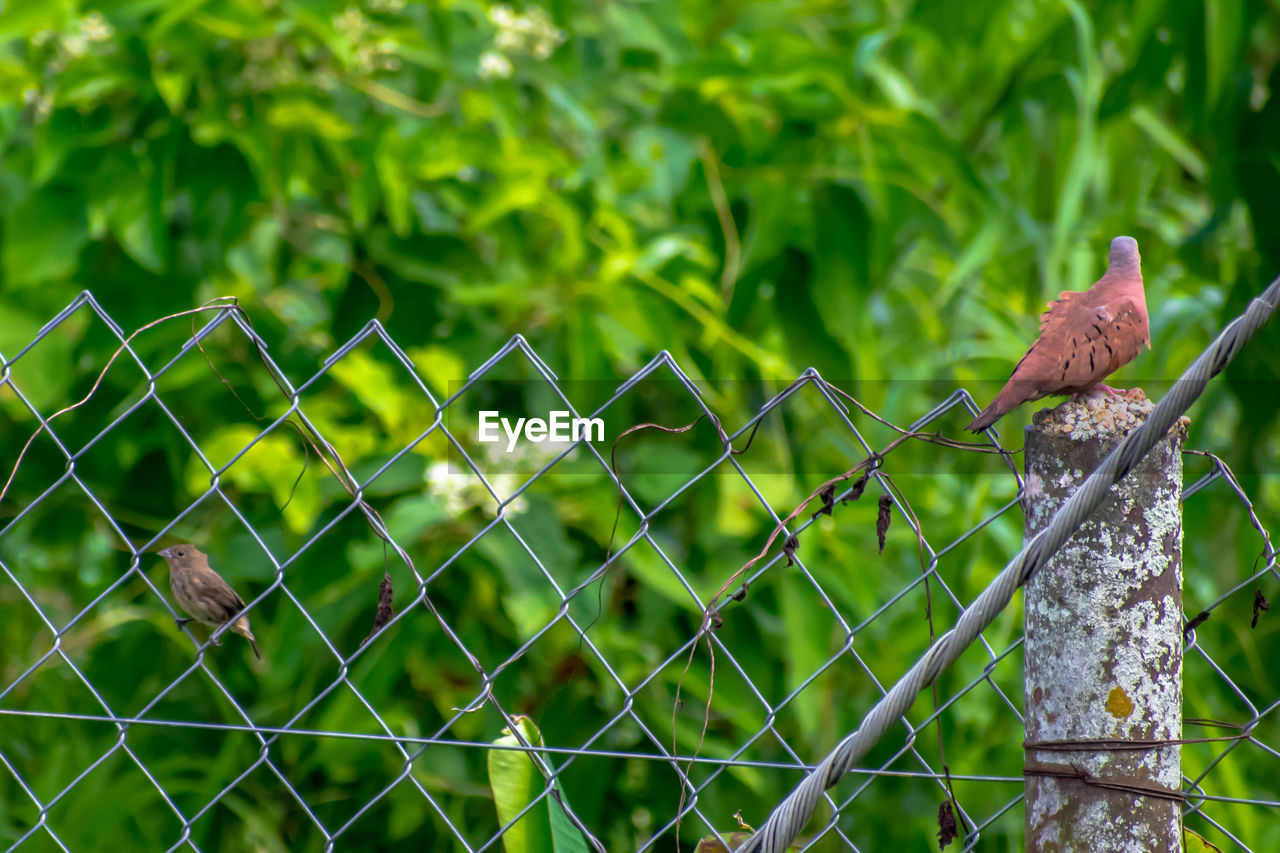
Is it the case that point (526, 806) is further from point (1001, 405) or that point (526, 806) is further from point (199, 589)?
point (1001, 405)

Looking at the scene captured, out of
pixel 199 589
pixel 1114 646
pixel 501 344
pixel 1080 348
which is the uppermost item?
pixel 1080 348

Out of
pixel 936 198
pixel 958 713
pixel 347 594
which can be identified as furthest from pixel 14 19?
pixel 958 713

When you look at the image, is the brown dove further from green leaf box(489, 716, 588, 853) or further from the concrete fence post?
green leaf box(489, 716, 588, 853)

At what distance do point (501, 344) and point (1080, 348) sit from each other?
2.87 ft

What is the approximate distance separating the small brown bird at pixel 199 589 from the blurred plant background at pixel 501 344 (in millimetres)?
298

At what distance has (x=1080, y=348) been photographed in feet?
1.87

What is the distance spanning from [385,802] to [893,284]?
1.26m

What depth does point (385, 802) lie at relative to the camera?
1272mm

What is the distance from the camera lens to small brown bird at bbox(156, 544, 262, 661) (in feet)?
2.55

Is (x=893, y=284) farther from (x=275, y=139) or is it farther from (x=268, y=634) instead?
(x=268, y=634)

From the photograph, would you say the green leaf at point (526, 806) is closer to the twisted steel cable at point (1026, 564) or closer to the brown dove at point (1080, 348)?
the twisted steel cable at point (1026, 564)

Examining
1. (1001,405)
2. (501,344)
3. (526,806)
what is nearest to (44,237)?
(501,344)

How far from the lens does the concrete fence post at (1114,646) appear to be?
1.81 feet

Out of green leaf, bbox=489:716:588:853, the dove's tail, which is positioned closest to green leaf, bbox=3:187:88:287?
green leaf, bbox=489:716:588:853
